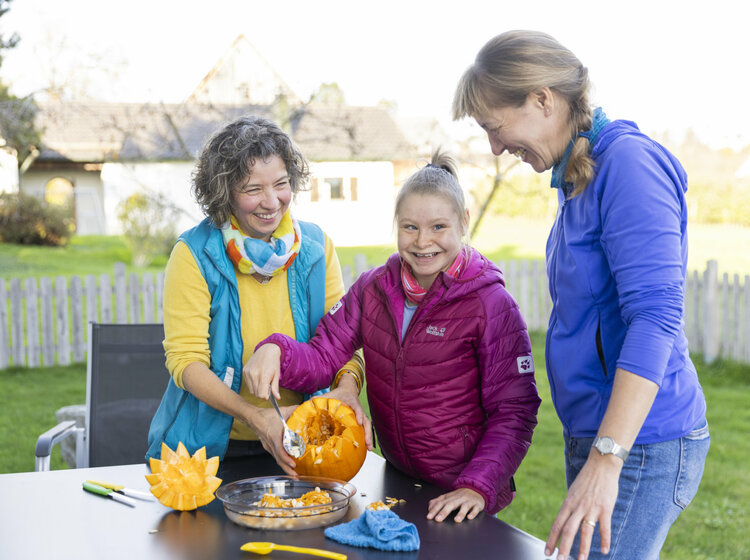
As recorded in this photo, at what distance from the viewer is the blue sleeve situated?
1.50 metres

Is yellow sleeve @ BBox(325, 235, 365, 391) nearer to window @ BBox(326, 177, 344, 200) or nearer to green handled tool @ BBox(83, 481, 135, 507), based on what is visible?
green handled tool @ BBox(83, 481, 135, 507)

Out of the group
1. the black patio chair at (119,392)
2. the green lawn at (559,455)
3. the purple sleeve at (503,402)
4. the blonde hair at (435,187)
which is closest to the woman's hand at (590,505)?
the purple sleeve at (503,402)

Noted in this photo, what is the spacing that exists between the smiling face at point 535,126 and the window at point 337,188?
18.5m

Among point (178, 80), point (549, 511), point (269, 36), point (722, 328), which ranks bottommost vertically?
point (549, 511)

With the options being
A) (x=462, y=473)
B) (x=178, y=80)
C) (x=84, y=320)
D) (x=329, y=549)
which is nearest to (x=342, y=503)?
(x=329, y=549)

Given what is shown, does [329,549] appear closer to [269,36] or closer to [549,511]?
[549,511]

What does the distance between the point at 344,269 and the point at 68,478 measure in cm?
709

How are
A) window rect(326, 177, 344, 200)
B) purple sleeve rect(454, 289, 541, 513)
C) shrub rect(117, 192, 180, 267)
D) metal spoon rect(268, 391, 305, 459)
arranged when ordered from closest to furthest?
purple sleeve rect(454, 289, 541, 513) < metal spoon rect(268, 391, 305, 459) < shrub rect(117, 192, 180, 267) < window rect(326, 177, 344, 200)

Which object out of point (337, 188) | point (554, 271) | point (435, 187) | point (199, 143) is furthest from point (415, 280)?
point (337, 188)

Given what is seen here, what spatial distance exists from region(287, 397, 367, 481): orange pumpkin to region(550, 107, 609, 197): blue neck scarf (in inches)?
33.0

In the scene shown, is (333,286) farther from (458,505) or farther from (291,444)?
(458,505)

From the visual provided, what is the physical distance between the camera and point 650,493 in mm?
1694

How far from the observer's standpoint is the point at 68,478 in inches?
87.3

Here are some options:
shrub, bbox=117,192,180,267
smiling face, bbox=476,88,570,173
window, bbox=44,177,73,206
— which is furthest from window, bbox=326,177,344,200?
smiling face, bbox=476,88,570,173
